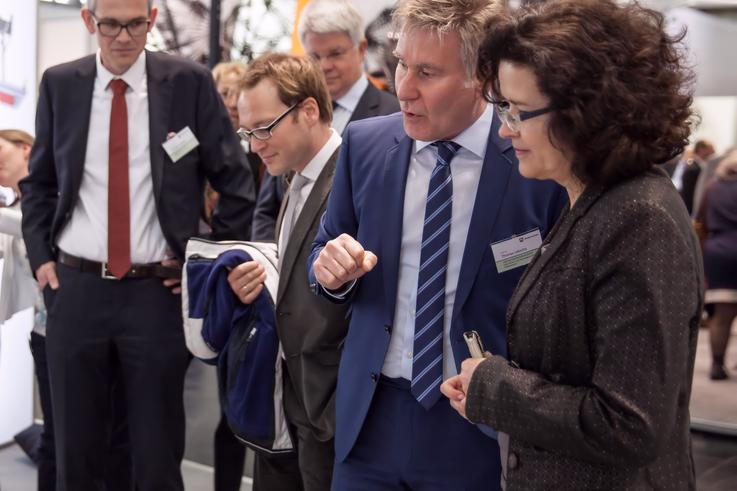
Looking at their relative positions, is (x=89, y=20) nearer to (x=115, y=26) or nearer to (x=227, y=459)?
(x=115, y=26)

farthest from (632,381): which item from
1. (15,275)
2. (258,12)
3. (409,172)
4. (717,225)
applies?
(258,12)

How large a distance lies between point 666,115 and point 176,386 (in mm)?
2156

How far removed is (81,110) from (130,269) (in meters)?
0.55

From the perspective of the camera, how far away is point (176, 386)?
3092mm

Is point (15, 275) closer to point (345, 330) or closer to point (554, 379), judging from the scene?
point (345, 330)

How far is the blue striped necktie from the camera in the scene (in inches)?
71.9

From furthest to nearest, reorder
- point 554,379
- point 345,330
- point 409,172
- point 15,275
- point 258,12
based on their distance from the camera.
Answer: point 258,12, point 15,275, point 345,330, point 409,172, point 554,379

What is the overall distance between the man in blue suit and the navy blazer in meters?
1.27

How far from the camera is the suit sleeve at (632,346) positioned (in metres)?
1.28

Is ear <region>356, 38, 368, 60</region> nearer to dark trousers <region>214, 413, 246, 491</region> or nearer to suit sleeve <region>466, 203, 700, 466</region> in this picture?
dark trousers <region>214, 413, 246, 491</region>

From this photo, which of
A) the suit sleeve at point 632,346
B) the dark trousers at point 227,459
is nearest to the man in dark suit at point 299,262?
the dark trousers at point 227,459

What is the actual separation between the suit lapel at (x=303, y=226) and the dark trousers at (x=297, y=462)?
0.31 meters

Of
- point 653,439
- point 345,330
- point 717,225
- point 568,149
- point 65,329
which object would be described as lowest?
point 717,225

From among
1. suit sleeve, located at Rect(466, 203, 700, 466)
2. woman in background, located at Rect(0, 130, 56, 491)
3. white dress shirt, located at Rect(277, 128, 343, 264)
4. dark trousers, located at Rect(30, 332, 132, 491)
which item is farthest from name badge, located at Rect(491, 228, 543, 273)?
woman in background, located at Rect(0, 130, 56, 491)
